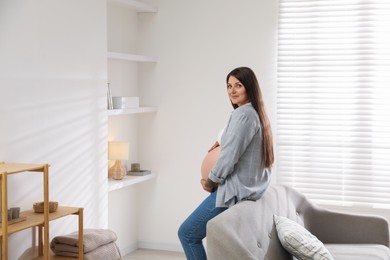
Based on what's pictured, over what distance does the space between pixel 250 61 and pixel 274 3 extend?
1.70 feet

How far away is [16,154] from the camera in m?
3.85

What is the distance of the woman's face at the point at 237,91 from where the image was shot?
12.1 feet

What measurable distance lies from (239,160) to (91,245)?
45.1 inches

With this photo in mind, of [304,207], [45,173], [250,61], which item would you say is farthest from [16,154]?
[250,61]

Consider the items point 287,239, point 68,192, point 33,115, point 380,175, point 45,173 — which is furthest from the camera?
point 380,175

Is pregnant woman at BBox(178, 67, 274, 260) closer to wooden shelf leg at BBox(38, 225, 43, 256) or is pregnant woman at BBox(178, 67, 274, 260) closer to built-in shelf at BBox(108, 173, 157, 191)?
wooden shelf leg at BBox(38, 225, 43, 256)

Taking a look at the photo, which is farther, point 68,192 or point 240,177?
point 68,192

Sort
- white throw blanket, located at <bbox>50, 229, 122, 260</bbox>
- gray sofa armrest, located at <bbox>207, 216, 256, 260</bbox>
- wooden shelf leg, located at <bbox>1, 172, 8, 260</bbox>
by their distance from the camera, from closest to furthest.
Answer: gray sofa armrest, located at <bbox>207, 216, 256, 260</bbox> → wooden shelf leg, located at <bbox>1, 172, 8, 260</bbox> → white throw blanket, located at <bbox>50, 229, 122, 260</bbox>

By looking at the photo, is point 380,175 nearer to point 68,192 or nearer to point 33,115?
point 68,192

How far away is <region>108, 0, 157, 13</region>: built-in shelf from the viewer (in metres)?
5.26

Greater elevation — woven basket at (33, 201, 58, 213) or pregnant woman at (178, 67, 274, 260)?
pregnant woman at (178, 67, 274, 260)

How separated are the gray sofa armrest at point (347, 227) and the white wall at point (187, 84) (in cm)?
A: 127

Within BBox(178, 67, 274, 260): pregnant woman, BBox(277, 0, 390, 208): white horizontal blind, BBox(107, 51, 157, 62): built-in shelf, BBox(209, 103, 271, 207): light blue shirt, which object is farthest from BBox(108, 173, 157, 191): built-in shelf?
BBox(209, 103, 271, 207): light blue shirt

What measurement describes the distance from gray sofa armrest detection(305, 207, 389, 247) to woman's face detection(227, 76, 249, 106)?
3.79ft
